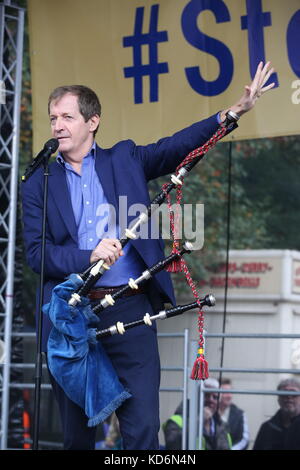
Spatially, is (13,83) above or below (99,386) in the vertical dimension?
above

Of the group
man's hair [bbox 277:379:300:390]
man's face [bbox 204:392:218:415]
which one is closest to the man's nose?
man's face [bbox 204:392:218:415]

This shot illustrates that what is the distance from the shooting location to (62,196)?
3.93 m

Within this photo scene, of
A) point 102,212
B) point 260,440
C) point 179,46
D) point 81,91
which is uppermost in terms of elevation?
point 179,46

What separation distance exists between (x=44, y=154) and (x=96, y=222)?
0.38 metres

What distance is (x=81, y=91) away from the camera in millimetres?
4047

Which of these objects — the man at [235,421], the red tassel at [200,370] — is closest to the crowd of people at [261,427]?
the man at [235,421]

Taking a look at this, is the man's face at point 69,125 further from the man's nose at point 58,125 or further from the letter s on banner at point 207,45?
the letter s on banner at point 207,45

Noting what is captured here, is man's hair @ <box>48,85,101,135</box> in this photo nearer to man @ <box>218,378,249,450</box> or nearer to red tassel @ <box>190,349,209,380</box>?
red tassel @ <box>190,349,209,380</box>

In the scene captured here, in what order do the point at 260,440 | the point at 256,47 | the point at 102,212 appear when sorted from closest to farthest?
1. the point at 102,212
2. the point at 256,47
3. the point at 260,440

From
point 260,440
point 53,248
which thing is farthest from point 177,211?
point 260,440

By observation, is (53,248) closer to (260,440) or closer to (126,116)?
(126,116)

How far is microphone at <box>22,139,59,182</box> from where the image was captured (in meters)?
3.75

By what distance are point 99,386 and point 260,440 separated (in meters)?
4.92

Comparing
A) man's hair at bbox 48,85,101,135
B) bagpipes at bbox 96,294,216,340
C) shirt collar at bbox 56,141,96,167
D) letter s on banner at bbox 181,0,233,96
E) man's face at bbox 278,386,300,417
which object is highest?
letter s on banner at bbox 181,0,233,96
